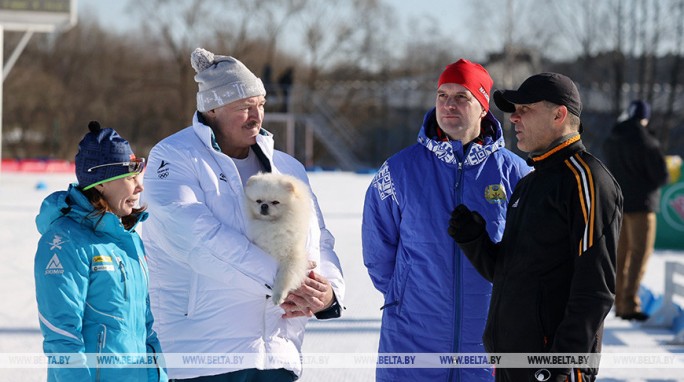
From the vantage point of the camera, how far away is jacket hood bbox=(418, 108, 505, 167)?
3150 mm

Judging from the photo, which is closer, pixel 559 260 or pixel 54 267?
pixel 54 267

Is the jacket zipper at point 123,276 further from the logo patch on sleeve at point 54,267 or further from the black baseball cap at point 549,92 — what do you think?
the black baseball cap at point 549,92

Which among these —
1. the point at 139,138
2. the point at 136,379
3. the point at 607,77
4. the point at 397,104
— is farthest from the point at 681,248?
the point at 139,138

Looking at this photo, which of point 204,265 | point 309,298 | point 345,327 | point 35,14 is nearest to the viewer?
point 204,265

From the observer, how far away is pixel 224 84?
2920 mm

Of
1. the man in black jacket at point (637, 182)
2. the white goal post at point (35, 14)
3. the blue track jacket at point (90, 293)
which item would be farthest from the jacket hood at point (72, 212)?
the white goal post at point (35, 14)

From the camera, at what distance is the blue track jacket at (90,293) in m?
2.34

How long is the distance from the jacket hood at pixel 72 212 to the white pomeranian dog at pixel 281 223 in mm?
523

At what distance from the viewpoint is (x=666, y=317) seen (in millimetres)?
6734

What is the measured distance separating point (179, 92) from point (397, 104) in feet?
48.1

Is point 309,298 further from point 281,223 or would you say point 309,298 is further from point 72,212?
point 72,212

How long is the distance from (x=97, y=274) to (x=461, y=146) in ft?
4.90

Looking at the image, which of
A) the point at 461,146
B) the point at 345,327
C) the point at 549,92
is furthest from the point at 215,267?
the point at 345,327

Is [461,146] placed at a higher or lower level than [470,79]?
lower
